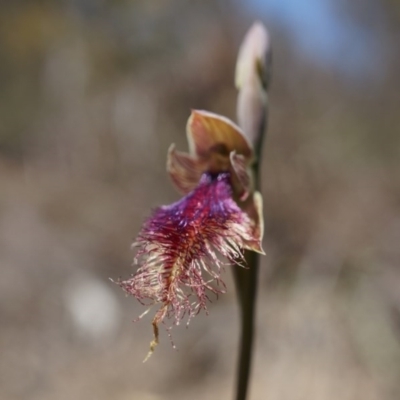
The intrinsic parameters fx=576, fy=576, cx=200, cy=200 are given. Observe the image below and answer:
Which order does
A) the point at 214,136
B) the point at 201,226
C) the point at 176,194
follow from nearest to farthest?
the point at 201,226, the point at 214,136, the point at 176,194

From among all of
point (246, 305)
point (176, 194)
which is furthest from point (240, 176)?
point (176, 194)

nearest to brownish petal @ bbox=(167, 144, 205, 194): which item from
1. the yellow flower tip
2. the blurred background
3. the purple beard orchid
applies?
the purple beard orchid

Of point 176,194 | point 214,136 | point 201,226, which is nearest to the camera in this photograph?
point 201,226

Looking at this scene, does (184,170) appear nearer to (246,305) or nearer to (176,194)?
(246,305)

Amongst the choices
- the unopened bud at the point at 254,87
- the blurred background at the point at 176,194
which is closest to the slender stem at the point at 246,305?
the unopened bud at the point at 254,87

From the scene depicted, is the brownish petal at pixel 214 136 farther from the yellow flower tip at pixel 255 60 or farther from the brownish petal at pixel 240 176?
the yellow flower tip at pixel 255 60

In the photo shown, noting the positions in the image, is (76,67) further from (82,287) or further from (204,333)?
(204,333)
